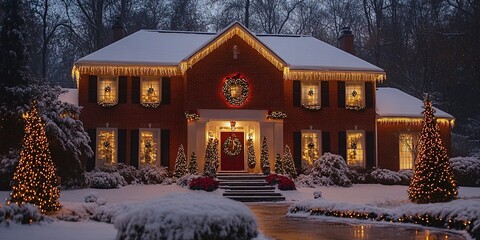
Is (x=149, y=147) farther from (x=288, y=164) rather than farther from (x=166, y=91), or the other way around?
(x=288, y=164)

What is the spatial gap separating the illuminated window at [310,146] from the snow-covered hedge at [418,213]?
11.1m

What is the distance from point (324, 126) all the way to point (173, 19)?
1858 cm

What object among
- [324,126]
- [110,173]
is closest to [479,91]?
[324,126]

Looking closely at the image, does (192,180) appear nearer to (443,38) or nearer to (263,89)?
(263,89)

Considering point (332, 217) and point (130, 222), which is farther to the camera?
point (332, 217)

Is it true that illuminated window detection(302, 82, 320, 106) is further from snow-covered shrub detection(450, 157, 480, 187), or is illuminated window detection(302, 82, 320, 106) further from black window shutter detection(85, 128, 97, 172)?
black window shutter detection(85, 128, 97, 172)

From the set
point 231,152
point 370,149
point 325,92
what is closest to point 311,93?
point 325,92

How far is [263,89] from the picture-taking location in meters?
27.3

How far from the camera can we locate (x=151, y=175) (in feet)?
86.4

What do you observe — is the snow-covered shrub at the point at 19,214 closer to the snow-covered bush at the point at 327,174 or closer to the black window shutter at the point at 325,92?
the snow-covered bush at the point at 327,174

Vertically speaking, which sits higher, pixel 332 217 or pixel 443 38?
pixel 443 38

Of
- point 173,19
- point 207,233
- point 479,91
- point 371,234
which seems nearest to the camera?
point 207,233

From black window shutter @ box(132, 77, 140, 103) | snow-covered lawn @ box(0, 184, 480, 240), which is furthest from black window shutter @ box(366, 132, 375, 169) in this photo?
Answer: black window shutter @ box(132, 77, 140, 103)

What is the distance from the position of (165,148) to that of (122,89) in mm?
3365
